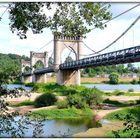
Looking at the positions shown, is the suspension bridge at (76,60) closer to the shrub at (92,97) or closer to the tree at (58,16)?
the shrub at (92,97)

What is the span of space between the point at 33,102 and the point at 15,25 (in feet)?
52.9

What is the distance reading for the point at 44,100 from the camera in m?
20.0

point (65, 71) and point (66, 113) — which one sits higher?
point (65, 71)

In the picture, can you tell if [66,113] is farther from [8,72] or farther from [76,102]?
[8,72]

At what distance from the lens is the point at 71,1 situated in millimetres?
3750

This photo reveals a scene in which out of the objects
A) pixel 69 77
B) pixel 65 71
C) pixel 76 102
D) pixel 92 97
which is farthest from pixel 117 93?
pixel 69 77

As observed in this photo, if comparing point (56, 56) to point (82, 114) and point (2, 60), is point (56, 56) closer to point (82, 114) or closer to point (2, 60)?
point (82, 114)

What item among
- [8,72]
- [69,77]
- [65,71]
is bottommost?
Result: [8,72]

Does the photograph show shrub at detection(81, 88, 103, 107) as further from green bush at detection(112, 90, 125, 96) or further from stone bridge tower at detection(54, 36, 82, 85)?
stone bridge tower at detection(54, 36, 82, 85)

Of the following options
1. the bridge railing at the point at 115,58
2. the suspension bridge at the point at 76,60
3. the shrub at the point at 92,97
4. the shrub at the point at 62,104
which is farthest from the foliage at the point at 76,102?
the bridge railing at the point at 115,58

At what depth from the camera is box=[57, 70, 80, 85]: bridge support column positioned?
98.4ft

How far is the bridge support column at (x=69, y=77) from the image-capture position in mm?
29992

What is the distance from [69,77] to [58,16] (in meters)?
30.1

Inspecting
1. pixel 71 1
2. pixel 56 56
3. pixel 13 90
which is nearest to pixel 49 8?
pixel 71 1
